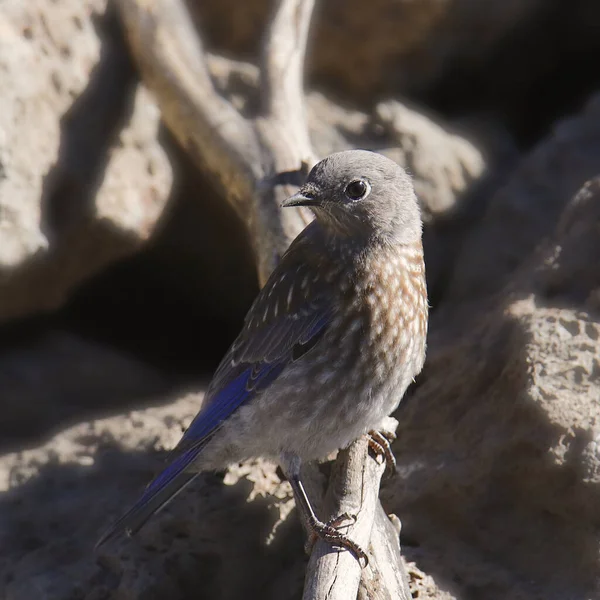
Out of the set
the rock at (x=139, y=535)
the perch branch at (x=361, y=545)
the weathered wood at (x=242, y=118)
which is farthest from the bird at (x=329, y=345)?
the weathered wood at (x=242, y=118)

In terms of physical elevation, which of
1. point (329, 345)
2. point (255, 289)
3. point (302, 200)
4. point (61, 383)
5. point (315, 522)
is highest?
point (255, 289)

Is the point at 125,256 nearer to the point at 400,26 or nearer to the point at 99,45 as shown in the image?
the point at 99,45

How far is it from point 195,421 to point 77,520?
793 mm

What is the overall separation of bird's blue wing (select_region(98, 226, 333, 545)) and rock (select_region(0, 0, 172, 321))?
1.57 meters

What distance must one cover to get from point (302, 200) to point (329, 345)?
639 mm

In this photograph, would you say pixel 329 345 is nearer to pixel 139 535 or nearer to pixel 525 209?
pixel 139 535

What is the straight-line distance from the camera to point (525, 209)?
567 centimetres

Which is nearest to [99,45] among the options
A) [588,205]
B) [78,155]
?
[78,155]

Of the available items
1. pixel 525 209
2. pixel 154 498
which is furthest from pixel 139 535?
pixel 525 209

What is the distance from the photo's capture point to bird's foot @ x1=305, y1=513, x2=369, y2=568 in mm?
3582

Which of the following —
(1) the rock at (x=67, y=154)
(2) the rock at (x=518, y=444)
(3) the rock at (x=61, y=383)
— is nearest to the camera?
(2) the rock at (x=518, y=444)

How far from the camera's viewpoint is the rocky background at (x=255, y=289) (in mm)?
4098

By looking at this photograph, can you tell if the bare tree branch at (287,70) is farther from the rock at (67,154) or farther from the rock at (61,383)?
the rock at (61,383)

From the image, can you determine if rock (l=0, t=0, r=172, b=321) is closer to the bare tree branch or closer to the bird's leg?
the bare tree branch
